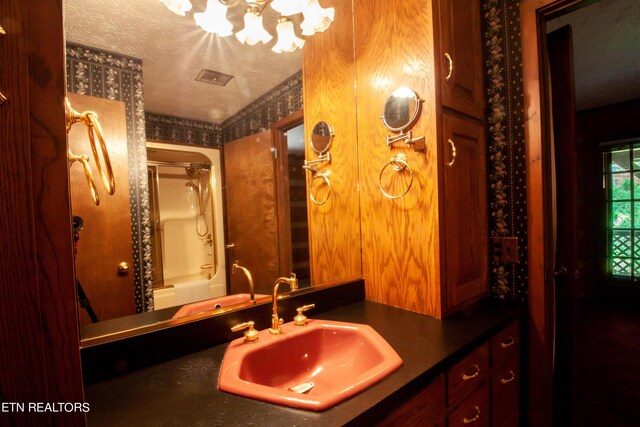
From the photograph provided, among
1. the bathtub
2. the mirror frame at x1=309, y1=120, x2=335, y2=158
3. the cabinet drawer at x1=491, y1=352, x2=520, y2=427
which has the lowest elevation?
the cabinet drawer at x1=491, y1=352, x2=520, y2=427

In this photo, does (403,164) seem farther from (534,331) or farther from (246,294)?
(534,331)

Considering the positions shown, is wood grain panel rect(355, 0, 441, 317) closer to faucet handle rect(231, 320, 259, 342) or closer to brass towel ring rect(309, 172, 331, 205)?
brass towel ring rect(309, 172, 331, 205)

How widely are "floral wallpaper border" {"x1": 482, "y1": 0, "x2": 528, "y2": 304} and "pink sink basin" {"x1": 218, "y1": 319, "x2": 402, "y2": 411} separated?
30.8 inches

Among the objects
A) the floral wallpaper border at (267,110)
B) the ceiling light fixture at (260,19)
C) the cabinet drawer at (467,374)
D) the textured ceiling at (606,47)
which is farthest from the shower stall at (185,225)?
the textured ceiling at (606,47)

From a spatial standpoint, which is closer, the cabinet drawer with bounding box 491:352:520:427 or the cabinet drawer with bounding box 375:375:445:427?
the cabinet drawer with bounding box 375:375:445:427

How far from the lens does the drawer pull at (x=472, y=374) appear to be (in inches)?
35.5

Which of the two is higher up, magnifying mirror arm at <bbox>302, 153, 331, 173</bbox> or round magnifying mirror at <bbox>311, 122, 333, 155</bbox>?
round magnifying mirror at <bbox>311, 122, 333, 155</bbox>

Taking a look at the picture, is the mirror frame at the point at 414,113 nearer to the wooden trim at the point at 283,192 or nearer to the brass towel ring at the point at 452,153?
the brass towel ring at the point at 452,153

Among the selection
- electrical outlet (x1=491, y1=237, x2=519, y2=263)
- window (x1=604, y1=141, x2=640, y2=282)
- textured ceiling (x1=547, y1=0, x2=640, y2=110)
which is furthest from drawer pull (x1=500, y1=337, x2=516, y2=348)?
window (x1=604, y1=141, x2=640, y2=282)

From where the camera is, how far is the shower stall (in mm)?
889

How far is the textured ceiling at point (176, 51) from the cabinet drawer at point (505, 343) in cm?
130

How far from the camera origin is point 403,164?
1157 millimetres

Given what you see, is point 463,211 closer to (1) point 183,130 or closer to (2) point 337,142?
(2) point 337,142

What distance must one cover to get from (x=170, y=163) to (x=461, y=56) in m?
1.21
